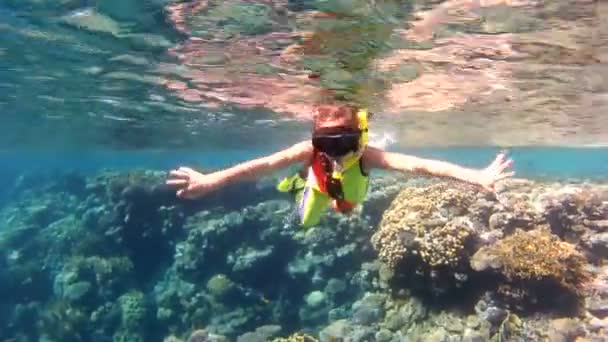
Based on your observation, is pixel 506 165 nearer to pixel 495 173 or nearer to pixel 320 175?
Answer: pixel 495 173

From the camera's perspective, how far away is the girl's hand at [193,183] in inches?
210

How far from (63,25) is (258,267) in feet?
31.1

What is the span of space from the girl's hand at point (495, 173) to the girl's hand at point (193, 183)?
9.50 ft

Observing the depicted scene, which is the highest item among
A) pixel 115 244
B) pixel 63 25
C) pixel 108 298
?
pixel 63 25

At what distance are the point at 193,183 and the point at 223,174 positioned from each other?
36 cm

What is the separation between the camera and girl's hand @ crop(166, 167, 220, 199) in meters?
5.33

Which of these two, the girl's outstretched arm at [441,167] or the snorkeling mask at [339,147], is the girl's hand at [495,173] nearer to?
the girl's outstretched arm at [441,167]

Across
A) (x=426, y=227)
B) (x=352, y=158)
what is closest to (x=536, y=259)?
(x=426, y=227)

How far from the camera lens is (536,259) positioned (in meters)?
10.2

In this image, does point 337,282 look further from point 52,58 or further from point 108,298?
point 52,58

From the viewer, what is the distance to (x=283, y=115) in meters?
24.9

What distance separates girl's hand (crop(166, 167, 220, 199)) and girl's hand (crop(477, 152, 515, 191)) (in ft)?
9.50

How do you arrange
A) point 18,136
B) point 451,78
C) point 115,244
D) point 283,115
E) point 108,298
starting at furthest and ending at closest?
point 18,136
point 283,115
point 115,244
point 108,298
point 451,78

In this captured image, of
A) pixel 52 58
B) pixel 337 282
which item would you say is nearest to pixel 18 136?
pixel 52 58
